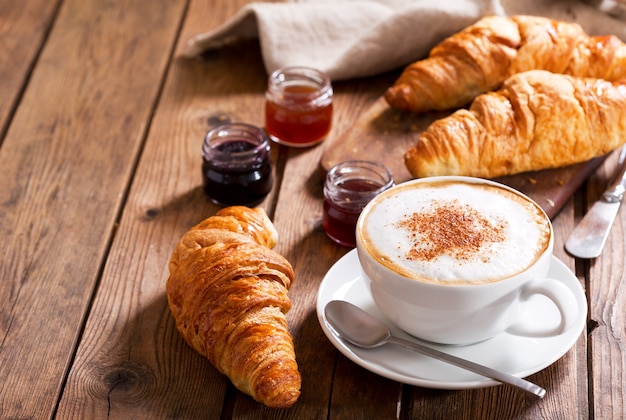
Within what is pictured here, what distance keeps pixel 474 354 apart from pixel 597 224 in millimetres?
664

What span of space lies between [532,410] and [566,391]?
9 centimetres

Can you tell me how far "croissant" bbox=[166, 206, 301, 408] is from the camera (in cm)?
156

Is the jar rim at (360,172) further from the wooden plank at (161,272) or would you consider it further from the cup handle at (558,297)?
the cup handle at (558,297)

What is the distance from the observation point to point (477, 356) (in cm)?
161

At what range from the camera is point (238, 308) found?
163 centimetres

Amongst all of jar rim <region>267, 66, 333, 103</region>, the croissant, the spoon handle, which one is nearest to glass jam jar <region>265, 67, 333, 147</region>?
jar rim <region>267, 66, 333, 103</region>

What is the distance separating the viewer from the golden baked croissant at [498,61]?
2.44 metres

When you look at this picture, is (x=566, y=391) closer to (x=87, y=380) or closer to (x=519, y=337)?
(x=519, y=337)

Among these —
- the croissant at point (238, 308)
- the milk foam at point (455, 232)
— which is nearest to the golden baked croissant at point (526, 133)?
the milk foam at point (455, 232)

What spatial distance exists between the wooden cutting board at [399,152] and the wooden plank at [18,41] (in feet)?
3.31

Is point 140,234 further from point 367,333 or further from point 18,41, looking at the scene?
point 18,41

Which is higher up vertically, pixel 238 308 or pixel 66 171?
pixel 238 308

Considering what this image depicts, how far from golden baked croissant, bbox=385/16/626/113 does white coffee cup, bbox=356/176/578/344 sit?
0.80 m

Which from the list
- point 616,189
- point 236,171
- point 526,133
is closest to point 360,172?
point 236,171
